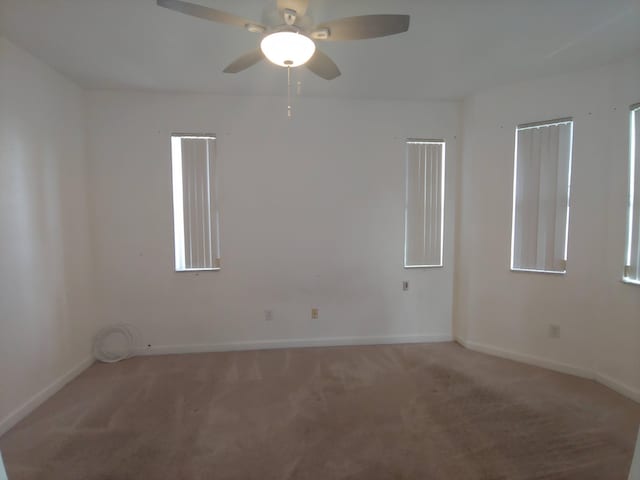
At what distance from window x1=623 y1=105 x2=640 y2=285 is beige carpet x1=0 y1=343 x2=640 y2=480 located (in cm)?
108

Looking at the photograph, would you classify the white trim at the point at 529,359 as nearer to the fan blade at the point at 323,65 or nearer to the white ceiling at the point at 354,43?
the white ceiling at the point at 354,43

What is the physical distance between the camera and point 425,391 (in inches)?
101

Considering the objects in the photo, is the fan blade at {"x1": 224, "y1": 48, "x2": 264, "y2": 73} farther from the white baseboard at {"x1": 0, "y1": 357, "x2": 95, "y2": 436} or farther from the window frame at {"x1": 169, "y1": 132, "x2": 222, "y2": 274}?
the white baseboard at {"x1": 0, "y1": 357, "x2": 95, "y2": 436}

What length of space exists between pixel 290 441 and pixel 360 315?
169 centimetres

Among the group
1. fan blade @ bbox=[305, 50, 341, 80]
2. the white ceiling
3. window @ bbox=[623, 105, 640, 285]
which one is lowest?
window @ bbox=[623, 105, 640, 285]

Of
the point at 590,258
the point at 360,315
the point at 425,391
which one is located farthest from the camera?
the point at 360,315

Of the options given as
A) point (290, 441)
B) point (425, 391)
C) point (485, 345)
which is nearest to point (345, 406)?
point (290, 441)

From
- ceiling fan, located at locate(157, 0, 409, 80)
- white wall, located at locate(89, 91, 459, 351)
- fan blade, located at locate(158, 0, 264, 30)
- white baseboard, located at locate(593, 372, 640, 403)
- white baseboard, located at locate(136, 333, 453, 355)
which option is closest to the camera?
fan blade, located at locate(158, 0, 264, 30)

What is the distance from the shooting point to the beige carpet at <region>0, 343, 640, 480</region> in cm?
180

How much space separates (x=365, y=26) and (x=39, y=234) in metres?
2.94

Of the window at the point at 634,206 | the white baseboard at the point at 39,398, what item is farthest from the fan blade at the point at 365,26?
the white baseboard at the point at 39,398

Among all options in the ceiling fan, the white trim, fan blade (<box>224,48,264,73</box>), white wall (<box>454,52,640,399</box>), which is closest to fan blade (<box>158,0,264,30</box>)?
the ceiling fan

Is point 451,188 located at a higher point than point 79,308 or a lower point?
higher

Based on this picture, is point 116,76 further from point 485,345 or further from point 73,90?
point 485,345
